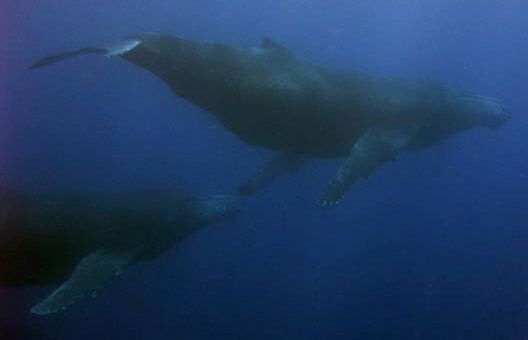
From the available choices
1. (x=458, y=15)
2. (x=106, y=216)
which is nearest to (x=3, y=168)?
(x=106, y=216)

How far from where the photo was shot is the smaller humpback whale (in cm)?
949

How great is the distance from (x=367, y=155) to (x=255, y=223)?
956cm

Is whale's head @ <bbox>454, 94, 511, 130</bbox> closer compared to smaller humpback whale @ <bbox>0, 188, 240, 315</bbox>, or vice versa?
smaller humpback whale @ <bbox>0, 188, 240, 315</bbox>

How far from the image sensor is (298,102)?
1148 cm

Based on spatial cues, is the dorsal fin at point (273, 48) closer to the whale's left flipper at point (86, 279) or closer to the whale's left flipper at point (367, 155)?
the whale's left flipper at point (367, 155)

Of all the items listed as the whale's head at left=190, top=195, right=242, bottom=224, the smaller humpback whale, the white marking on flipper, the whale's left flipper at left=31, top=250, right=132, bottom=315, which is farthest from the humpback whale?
the whale's left flipper at left=31, top=250, right=132, bottom=315

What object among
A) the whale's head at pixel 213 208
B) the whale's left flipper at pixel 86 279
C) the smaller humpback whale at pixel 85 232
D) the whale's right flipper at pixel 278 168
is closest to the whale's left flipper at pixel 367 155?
the whale's right flipper at pixel 278 168

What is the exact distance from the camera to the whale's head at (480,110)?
13.9 m

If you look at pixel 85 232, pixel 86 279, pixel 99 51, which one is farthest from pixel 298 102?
pixel 86 279

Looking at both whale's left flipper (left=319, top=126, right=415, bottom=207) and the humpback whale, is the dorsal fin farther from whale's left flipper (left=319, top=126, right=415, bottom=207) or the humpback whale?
whale's left flipper (left=319, top=126, right=415, bottom=207)

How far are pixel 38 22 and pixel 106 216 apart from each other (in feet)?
79.2

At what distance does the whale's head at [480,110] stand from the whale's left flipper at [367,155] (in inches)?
66.9

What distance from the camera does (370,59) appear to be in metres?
40.5

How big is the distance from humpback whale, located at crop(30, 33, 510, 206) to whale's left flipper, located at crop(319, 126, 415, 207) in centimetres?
2
